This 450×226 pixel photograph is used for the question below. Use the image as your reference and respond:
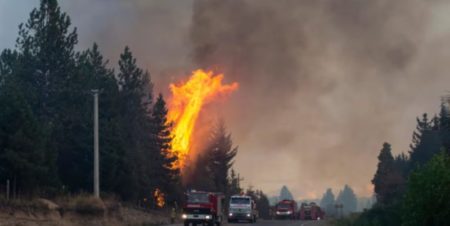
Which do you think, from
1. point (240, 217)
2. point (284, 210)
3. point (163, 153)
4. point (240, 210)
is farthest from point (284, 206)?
point (240, 210)

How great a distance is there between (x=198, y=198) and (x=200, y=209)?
41.8 inches

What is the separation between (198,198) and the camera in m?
56.6

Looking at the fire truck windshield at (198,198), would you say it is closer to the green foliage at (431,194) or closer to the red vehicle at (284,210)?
the green foliage at (431,194)

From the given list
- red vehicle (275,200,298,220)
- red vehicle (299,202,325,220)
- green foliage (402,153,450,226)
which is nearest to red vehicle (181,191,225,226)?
green foliage (402,153,450,226)

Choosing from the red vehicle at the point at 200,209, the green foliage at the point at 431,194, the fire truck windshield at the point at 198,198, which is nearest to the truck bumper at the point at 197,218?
the red vehicle at the point at 200,209

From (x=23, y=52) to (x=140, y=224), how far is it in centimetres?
2902

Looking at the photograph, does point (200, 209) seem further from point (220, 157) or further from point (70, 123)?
point (220, 157)

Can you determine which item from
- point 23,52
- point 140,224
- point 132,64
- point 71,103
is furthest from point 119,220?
point 132,64

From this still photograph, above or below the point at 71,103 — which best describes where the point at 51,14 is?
above

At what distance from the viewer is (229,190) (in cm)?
14312

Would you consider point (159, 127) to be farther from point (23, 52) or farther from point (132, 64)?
point (23, 52)

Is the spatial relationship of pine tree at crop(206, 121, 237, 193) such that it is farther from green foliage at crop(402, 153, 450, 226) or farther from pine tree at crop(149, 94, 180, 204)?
green foliage at crop(402, 153, 450, 226)

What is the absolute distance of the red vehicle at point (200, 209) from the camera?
55625mm

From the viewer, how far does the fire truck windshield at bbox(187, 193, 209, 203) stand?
185 feet
